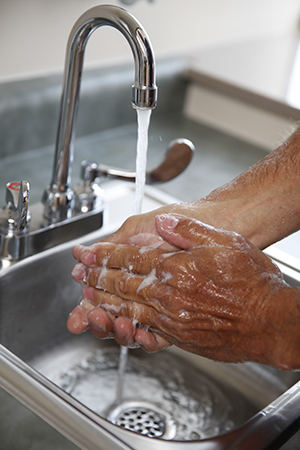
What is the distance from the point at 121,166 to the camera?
3.76ft

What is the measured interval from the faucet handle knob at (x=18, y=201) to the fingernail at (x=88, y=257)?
96mm

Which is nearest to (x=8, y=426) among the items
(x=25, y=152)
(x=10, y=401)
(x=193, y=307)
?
(x=10, y=401)

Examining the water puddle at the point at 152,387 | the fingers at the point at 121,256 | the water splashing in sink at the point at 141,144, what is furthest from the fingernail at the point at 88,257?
the water puddle at the point at 152,387

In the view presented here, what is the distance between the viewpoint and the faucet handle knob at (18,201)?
0.70 metres

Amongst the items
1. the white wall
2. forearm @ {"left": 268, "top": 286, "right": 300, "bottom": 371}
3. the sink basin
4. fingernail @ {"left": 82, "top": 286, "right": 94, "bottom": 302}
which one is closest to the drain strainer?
the sink basin

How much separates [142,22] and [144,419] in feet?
3.21

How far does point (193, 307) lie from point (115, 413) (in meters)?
0.28

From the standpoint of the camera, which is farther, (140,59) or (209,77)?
(209,77)

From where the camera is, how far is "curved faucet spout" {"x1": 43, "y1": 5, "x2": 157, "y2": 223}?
625 millimetres

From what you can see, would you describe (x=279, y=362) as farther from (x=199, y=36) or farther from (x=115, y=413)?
(x=199, y=36)

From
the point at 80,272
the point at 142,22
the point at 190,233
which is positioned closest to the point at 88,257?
the point at 80,272

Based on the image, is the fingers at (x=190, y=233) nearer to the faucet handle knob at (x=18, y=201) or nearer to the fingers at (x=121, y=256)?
the fingers at (x=121, y=256)

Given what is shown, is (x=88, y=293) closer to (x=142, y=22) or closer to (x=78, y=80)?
(x=78, y=80)

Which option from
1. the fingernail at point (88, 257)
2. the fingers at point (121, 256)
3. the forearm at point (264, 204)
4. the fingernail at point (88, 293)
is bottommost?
the fingernail at point (88, 293)
